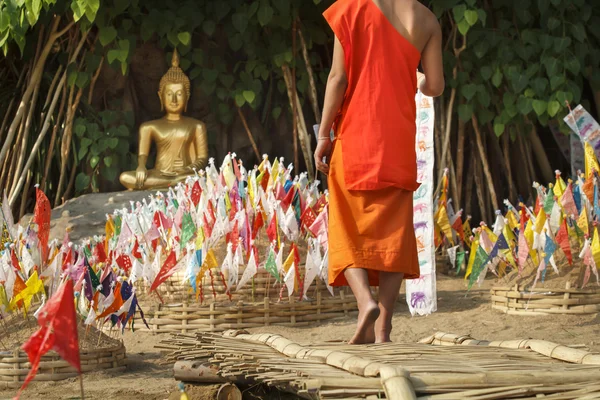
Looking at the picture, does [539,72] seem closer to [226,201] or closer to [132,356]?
[226,201]

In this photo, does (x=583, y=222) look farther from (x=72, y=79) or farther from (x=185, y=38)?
(x=72, y=79)

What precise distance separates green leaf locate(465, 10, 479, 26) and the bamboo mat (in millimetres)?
4051

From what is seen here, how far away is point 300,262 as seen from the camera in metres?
4.98

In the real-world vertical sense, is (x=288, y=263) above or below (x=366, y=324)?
above

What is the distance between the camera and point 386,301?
3246 millimetres

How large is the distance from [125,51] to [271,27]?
1145 millimetres

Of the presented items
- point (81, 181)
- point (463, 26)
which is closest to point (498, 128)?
point (463, 26)

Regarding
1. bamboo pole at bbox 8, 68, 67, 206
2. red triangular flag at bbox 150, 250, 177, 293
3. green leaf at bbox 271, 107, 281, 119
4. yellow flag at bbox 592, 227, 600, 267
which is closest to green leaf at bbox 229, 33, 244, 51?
green leaf at bbox 271, 107, 281, 119

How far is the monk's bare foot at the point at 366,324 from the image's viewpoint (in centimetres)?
307

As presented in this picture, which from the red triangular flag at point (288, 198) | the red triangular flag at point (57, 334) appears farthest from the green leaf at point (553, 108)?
the red triangular flag at point (57, 334)

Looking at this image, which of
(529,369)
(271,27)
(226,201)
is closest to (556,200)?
(226,201)

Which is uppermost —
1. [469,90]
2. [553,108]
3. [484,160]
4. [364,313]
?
[469,90]

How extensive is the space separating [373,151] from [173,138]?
16.5ft

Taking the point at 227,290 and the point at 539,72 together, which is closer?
the point at 227,290
